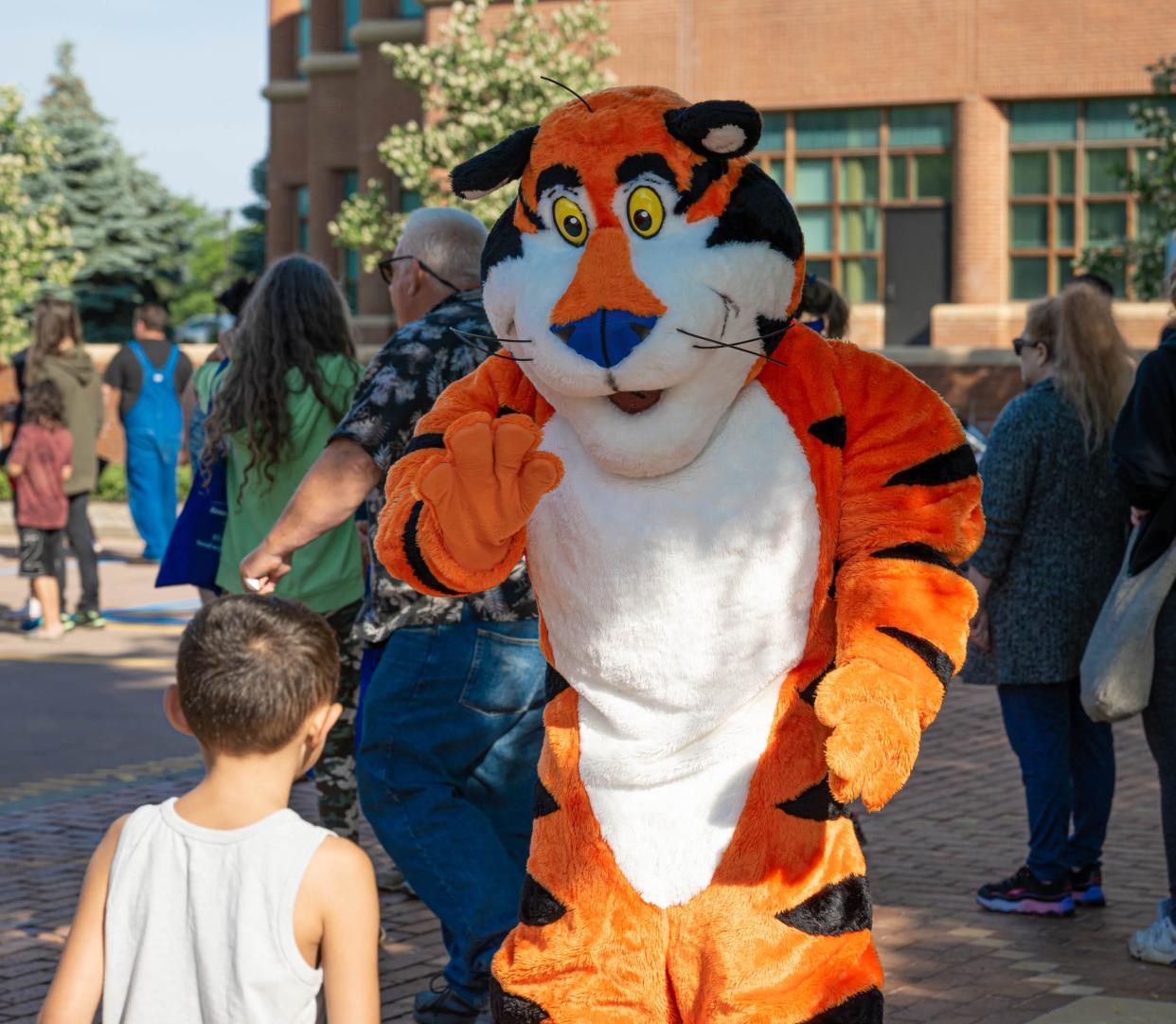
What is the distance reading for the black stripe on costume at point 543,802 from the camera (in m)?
3.13

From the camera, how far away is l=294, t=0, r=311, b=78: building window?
3306cm

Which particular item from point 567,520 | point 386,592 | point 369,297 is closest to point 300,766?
point 567,520

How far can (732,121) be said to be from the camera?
3.02m

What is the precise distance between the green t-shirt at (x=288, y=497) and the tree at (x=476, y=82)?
51.2 feet

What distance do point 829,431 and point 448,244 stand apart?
221 cm

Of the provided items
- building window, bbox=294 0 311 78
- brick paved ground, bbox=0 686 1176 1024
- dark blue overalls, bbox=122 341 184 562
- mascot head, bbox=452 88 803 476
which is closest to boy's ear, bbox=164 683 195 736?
mascot head, bbox=452 88 803 476

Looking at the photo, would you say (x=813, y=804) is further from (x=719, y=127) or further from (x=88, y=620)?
(x=88, y=620)

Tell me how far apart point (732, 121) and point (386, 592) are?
1905mm

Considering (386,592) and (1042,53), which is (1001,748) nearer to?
(386,592)

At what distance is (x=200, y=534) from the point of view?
19.7 ft

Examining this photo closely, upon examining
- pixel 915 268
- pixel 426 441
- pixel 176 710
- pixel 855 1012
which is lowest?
pixel 855 1012

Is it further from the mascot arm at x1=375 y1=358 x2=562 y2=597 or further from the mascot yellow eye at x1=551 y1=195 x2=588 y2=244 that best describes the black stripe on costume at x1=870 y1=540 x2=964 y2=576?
the mascot yellow eye at x1=551 y1=195 x2=588 y2=244

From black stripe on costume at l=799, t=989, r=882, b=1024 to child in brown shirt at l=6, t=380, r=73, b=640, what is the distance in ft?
30.4

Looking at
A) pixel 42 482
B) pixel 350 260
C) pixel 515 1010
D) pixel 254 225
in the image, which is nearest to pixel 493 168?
pixel 515 1010
